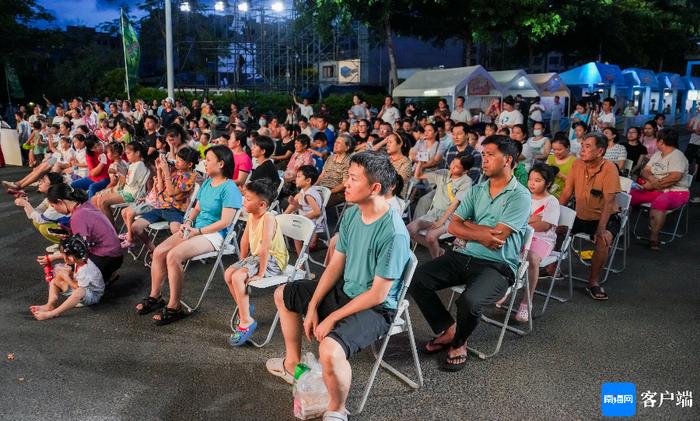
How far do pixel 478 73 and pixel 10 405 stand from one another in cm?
1366

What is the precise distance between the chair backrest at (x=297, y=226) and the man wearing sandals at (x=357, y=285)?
0.96 m

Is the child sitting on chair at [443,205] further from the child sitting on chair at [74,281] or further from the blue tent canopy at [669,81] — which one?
the blue tent canopy at [669,81]

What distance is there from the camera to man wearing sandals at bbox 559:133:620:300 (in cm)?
470

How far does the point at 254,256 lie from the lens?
397 cm

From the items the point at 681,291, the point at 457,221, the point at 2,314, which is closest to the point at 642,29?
the point at 681,291

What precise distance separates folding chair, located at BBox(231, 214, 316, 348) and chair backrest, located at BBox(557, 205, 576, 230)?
6.40 feet

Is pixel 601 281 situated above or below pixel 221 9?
below

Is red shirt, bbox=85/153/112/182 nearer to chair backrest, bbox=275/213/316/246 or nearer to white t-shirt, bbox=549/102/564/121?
chair backrest, bbox=275/213/316/246

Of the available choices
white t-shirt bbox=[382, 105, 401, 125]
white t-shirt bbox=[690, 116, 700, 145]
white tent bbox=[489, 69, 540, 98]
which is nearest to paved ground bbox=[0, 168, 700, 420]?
white t-shirt bbox=[690, 116, 700, 145]

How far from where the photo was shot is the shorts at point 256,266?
3869 millimetres

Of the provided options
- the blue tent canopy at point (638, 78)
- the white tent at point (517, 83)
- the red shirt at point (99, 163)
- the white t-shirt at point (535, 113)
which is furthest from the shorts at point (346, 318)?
the blue tent canopy at point (638, 78)

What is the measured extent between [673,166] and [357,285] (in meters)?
4.75

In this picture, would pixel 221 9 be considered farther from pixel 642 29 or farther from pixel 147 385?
pixel 147 385

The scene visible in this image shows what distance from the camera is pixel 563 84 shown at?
17656 millimetres
